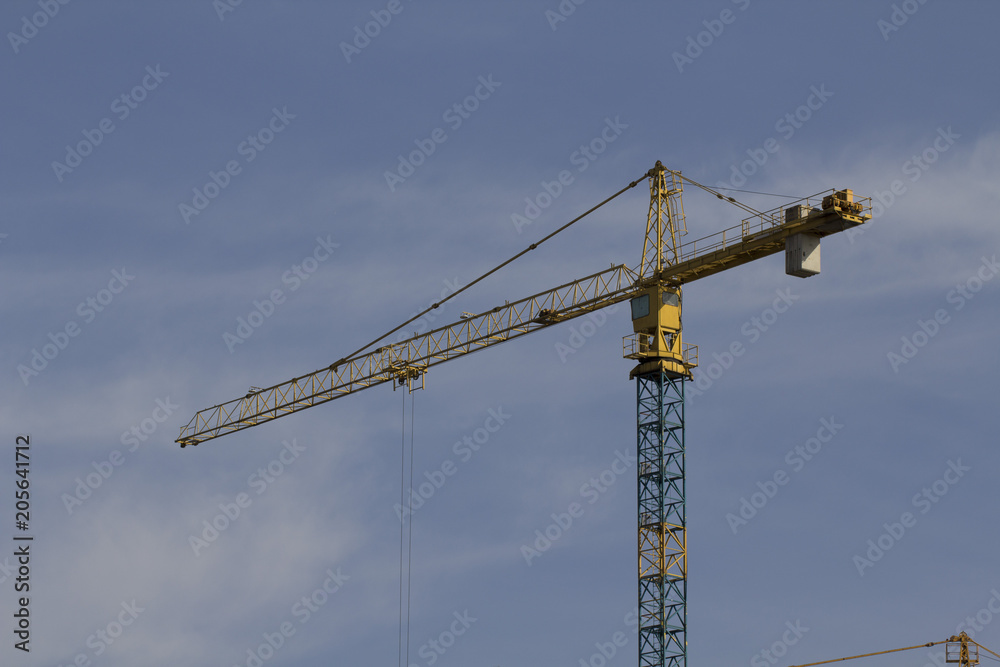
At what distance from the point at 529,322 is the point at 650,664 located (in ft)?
75.3

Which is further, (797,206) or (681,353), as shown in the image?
(681,353)

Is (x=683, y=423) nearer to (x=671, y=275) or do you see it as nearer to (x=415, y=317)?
(x=671, y=275)

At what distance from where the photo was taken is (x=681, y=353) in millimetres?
111188

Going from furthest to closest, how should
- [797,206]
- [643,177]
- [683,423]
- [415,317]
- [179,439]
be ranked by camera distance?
[179,439], [415,317], [643,177], [683,423], [797,206]

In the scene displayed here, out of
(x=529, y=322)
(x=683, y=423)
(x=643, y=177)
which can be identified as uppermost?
(x=643, y=177)

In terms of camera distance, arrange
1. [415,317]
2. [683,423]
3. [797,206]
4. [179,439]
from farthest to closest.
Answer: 1. [179,439]
2. [415,317]
3. [683,423]
4. [797,206]

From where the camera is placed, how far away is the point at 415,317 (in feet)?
413

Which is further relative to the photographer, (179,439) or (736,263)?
(179,439)

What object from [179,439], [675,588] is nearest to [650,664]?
[675,588]

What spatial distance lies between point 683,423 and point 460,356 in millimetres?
18926

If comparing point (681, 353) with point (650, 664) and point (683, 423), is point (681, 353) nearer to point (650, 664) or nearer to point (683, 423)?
point (683, 423)

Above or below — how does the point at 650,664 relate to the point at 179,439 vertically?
below

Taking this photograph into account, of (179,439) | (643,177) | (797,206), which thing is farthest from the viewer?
(179,439)

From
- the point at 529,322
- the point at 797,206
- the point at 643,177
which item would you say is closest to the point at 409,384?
the point at 529,322
